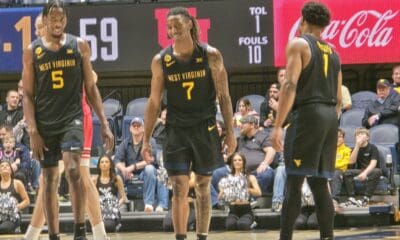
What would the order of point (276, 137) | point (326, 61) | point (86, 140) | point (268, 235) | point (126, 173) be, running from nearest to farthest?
point (276, 137) → point (326, 61) → point (86, 140) → point (268, 235) → point (126, 173)

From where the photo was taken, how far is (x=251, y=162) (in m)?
13.0

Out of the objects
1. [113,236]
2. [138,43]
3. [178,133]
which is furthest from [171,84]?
[138,43]

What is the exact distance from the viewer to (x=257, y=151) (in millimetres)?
13102

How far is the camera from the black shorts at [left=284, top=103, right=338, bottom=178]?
6840 millimetres

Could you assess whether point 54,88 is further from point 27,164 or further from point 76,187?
point 27,164

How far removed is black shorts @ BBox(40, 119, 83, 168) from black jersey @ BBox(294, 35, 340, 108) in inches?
68.6

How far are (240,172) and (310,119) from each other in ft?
18.1

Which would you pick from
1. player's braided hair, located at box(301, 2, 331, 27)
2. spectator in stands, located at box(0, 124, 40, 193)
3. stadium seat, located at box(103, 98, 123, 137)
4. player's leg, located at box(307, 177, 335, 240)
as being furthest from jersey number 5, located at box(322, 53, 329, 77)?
stadium seat, located at box(103, 98, 123, 137)

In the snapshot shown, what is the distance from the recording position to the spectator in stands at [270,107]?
44.9 feet

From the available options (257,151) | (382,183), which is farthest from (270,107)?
(382,183)

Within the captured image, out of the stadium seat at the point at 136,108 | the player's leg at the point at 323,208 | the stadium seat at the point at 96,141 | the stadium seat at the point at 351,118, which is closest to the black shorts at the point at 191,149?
the player's leg at the point at 323,208

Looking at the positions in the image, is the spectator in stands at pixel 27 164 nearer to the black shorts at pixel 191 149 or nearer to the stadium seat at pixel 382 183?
the stadium seat at pixel 382 183

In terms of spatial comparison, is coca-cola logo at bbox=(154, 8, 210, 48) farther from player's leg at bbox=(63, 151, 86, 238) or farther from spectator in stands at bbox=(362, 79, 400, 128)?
player's leg at bbox=(63, 151, 86, 238)

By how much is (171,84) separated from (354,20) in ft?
26.8
